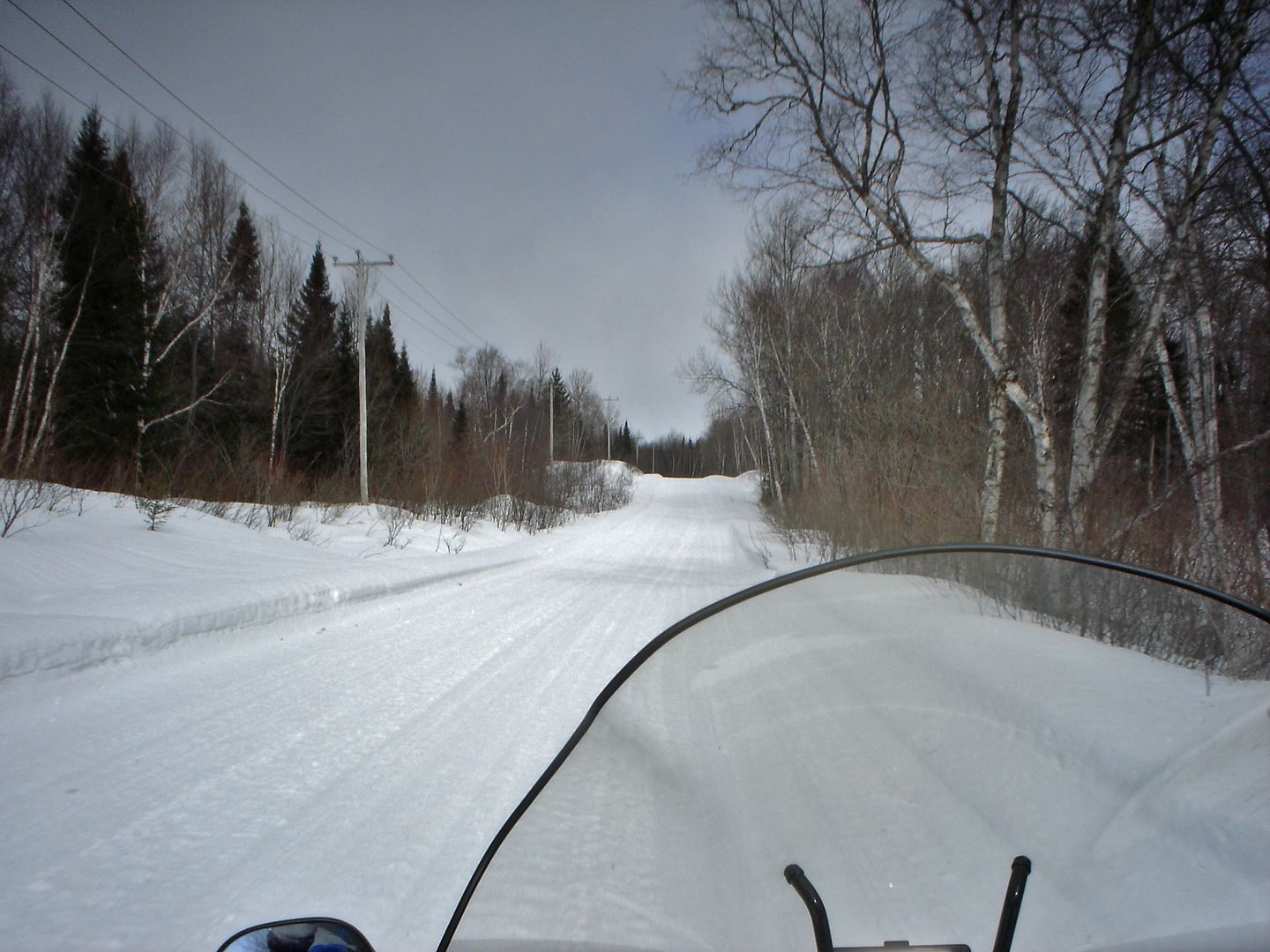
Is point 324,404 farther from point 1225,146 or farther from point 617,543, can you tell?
point 1225,146

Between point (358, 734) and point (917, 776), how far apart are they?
9.54 feet

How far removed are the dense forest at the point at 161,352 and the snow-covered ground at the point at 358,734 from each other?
4467mm

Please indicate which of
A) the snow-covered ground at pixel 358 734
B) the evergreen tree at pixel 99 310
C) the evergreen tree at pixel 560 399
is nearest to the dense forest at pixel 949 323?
the evergreen tree at pixel 99 310

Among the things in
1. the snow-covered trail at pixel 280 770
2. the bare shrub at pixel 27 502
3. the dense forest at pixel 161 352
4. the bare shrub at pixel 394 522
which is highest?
the dense forest at pixel 161 352

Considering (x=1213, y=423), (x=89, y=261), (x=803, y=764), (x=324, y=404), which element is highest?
(x=89, y=261)

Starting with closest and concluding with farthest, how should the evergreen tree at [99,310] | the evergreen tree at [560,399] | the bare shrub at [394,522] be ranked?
the bare shrub at [394,522] → the evergreen tree at [99,310] → the evergreen tree at [560,399]

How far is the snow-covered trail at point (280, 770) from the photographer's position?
1.77 metres

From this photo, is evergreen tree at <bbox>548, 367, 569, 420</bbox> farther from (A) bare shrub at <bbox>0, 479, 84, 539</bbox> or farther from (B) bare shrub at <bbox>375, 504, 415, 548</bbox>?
(A) bare shrub at <bbox>0, 479, 84, 539</bbox>

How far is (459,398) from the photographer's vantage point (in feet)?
162

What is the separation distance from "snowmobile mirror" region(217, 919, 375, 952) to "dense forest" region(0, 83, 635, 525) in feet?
30.3

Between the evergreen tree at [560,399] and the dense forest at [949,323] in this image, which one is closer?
the dense forest at [949,323]

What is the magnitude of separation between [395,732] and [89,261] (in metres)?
19.5

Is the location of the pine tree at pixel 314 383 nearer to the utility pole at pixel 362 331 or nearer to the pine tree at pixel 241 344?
the pine tree at pixel 241 344

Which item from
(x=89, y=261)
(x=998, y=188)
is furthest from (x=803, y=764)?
(x=89, y=261)
